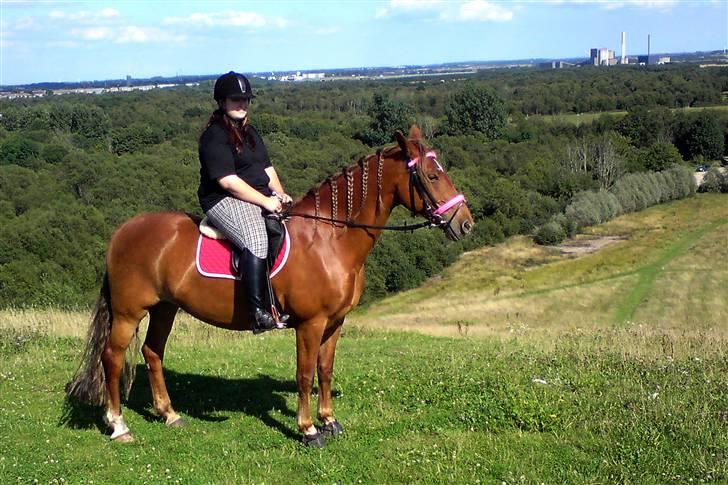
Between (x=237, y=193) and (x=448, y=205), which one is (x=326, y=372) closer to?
(x=237, y=193)

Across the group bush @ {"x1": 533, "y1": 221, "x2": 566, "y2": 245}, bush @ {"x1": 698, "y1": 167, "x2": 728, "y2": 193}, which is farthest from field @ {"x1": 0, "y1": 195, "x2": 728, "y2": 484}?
bush @ {"x1": 698, "y1": 167, "x2": 728, "y2": 193}

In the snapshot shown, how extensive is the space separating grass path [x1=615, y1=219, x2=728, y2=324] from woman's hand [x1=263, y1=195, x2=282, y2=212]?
32365 millimetres

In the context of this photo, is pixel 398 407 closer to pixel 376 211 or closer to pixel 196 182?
pixel 376 211

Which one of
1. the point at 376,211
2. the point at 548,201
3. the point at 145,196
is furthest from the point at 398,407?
the point at 548,201

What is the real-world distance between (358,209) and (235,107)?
1576 millimetres

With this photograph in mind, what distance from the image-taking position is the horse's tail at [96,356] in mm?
7238

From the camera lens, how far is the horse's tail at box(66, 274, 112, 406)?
724 centimetres

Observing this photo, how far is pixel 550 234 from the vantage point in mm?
70188

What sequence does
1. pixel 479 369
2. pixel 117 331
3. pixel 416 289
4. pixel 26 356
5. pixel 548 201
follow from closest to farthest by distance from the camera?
pixel 117 331 → pixel 479 369 → pixel 26 356 → pixel 416 289 → pixel 548 201

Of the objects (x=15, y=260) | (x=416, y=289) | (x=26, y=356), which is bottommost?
(x=416, y=289)

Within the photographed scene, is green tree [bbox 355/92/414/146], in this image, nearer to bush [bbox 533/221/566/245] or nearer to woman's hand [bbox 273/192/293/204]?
bush [bbox 533/221/566/245]

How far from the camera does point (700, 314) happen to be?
40469mm

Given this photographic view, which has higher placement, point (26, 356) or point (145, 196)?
point (26, 356)

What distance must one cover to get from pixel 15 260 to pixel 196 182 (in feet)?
74.8
